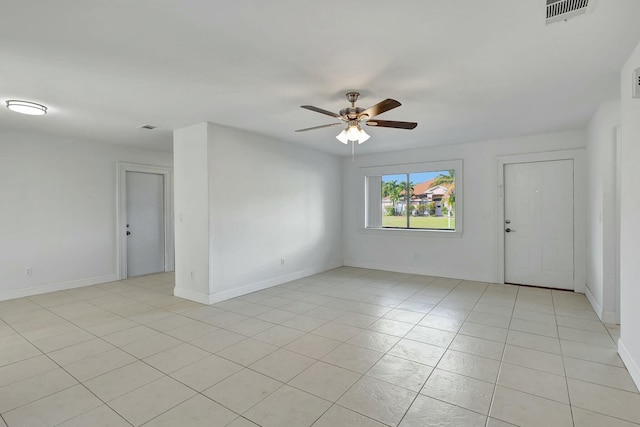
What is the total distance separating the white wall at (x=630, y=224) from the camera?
7.45 feet

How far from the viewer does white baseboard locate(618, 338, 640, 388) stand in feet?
7.38

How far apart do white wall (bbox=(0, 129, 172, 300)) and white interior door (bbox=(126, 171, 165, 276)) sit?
316mm

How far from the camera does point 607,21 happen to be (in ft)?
6.42

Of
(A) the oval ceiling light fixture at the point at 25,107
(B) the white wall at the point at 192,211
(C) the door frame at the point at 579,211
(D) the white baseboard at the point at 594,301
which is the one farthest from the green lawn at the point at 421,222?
(A) the oval ceiling light fixture at the point at 25,107

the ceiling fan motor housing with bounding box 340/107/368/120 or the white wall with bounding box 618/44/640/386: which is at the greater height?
the ceiling fan motor housing with bounding box 340/107/368/120

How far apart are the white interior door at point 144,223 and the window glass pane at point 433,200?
5025mm

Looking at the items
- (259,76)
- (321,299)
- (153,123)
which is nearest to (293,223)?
(321,299)

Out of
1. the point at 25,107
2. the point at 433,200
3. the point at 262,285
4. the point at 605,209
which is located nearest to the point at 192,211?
the point at 262,285

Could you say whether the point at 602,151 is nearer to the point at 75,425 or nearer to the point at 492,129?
the point at 492,129

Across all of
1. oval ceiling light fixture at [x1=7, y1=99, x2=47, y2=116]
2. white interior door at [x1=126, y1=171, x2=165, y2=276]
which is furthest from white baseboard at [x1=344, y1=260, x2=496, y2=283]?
oval ceiling light fixture at [x1=7, y1=99, x2=47, y2=116]

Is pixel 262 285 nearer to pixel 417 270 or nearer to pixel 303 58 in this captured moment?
pixel 417 270

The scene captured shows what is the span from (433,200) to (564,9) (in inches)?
172

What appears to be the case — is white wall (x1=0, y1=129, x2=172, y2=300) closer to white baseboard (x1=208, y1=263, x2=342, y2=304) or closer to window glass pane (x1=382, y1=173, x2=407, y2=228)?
white baseboard (x1=208, y1=263, x2=342, y2=304)

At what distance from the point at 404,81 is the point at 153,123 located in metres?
3.29
